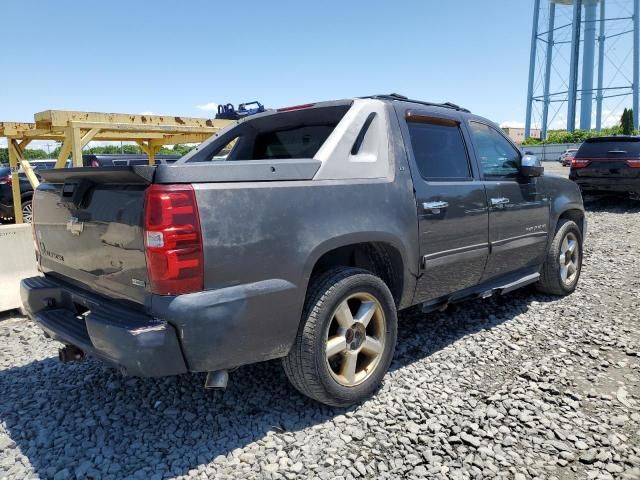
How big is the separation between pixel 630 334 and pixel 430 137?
95.8 inches

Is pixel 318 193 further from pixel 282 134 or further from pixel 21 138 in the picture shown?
pixel 21 138

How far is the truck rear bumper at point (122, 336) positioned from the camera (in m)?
2.28

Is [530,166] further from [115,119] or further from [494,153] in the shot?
[115,119]

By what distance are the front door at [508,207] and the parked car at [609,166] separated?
26.1 ft

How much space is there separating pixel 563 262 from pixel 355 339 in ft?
10.7

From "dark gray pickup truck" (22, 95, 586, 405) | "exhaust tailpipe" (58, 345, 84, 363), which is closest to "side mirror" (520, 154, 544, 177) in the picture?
"dark gray pickup truck" (22, 95, 586, 405)

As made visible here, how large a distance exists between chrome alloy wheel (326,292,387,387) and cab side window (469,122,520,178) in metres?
1.74

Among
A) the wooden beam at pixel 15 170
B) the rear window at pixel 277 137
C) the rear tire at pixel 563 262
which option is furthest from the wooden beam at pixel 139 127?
the rear tire at pixel 563 262

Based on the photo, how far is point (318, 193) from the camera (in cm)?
278

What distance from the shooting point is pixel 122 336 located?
7.57ft

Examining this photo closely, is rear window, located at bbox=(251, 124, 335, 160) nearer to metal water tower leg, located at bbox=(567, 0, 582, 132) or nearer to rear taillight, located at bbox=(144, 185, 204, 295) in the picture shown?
rear taillight, located at bbox=(144, 185, 204, 295)

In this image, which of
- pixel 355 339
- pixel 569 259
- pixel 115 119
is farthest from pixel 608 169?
pixel 355 339

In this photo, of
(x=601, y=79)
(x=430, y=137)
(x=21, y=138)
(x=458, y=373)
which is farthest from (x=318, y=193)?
(x=601, y=79)

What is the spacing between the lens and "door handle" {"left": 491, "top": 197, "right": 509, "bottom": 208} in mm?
4043
